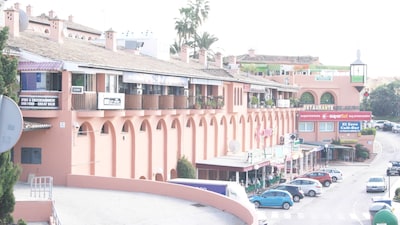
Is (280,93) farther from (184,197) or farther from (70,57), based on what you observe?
(184,197)

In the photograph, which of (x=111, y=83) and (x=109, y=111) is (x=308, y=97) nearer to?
(x=111, y=83)

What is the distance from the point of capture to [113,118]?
32469 millimetres

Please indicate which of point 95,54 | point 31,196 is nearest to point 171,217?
point 31,196

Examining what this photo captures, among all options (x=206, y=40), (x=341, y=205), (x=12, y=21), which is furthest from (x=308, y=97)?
(x=12, y=21)

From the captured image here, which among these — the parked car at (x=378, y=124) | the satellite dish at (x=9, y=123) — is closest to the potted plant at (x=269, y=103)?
the parked car at (x=378, y=124)

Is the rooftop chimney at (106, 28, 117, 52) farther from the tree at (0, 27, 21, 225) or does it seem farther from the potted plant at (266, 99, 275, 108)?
the tree at (0, 27, 21, 225)

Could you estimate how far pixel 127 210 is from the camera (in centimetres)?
2117

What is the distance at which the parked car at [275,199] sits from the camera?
41281mm

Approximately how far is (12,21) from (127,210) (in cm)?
1345

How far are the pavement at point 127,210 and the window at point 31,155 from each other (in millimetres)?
3614

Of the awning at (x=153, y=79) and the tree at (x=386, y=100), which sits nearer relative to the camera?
the awning at (x=153, y=79)

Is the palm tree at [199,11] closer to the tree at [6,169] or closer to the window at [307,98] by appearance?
the window at [307,98]

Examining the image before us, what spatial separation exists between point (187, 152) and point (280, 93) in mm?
29477

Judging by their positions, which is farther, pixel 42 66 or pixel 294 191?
pixel 294 191
